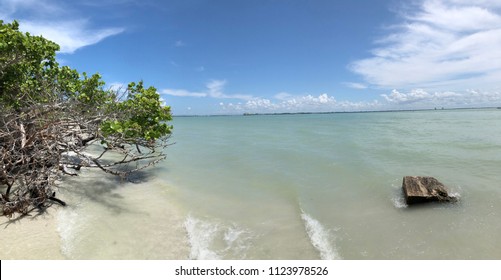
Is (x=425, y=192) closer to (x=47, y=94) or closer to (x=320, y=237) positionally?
(x=320, y=237)

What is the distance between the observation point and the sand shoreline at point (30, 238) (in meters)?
6.10

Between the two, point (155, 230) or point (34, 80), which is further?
point (34, 80)

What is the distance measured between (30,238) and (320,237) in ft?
21.7

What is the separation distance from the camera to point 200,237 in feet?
23.8

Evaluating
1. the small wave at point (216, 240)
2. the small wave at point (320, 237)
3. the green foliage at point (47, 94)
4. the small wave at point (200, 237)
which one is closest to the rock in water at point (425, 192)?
the small wave at point (320, 237)

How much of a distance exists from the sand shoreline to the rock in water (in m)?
8.97

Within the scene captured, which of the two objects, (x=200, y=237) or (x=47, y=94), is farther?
(x=47, y=94)

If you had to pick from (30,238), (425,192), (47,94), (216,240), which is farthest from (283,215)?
(47,94)

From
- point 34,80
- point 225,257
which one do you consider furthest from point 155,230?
point 34,80

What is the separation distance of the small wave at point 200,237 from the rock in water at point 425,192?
18.7 feet
